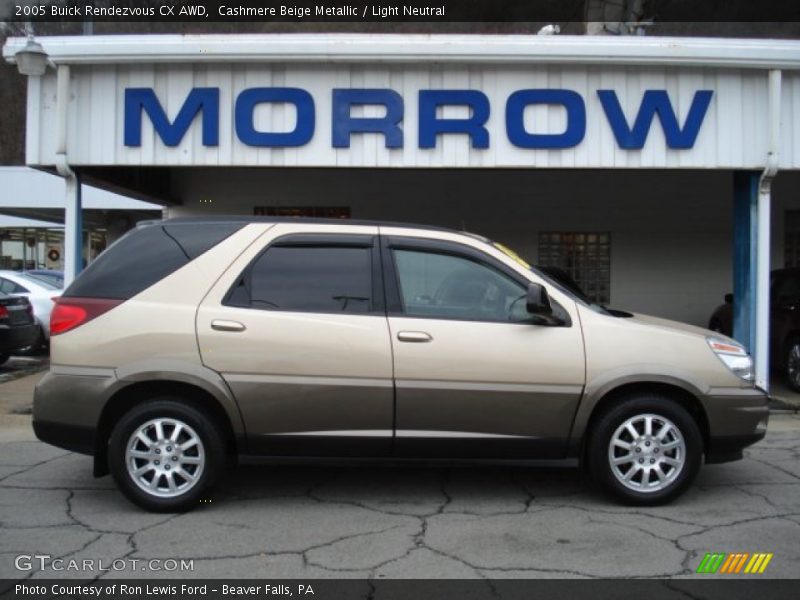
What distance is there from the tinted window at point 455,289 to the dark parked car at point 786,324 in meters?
6.18

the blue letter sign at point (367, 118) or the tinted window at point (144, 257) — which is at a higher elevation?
the blue letter sign at point (367, 118)

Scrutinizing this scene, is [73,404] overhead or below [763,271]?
below

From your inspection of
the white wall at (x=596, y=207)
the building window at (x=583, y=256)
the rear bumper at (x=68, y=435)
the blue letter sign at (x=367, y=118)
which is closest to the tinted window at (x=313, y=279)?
the rear bumper at (x=68, y=435)

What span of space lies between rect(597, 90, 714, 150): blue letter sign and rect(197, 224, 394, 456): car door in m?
4.67

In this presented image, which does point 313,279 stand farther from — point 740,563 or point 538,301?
point 740,563

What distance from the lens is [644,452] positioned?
4.82 meters

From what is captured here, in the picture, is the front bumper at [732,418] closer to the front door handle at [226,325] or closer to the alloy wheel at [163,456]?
the front door handle at [226,325]

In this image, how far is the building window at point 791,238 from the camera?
12.8m

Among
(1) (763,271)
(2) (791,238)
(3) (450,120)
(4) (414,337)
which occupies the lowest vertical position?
(4) (414,337)

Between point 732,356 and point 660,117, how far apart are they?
4055 millimetres

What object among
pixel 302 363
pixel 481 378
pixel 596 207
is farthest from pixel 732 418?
pixel 596 207

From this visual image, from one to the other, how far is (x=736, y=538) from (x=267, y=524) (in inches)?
112

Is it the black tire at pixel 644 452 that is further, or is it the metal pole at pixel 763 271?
the metal pole at pixel 763 271

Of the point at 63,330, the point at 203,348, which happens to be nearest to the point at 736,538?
the point at 203,348
